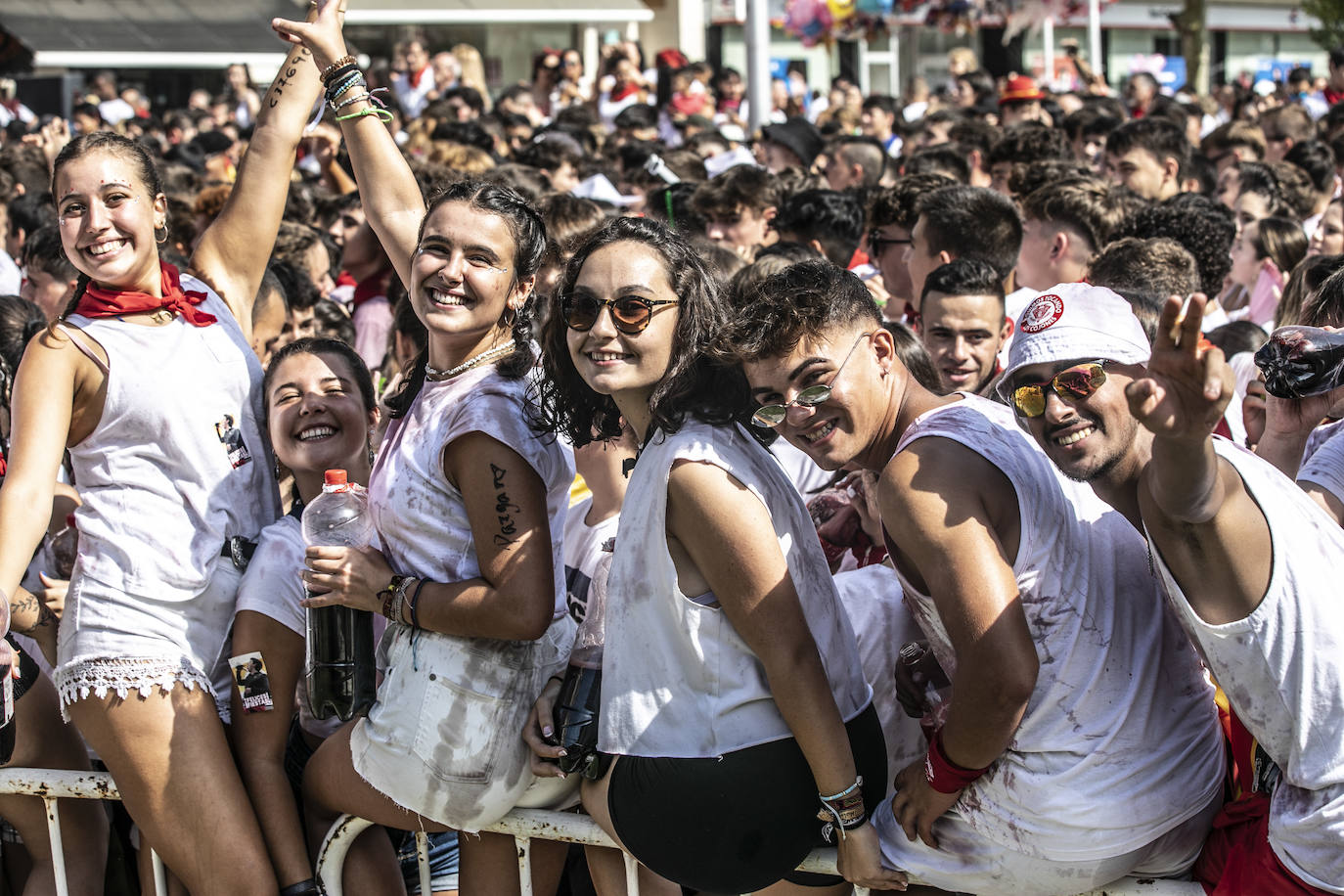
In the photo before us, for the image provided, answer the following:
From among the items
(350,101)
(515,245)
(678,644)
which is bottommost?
(678,644)

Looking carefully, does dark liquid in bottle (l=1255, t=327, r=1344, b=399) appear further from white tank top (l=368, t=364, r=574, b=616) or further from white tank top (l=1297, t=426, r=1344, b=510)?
white tank top (l=368, t=364, r=574, b=616)

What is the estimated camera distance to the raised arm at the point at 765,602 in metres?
2.42

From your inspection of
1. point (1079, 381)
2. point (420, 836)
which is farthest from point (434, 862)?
point (1079, 381)

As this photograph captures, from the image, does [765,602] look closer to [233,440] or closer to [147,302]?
[233,440]

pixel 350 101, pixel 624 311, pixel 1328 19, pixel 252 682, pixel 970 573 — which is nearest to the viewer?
pixel 970 573

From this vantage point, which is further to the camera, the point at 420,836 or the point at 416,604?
the point at 420,836

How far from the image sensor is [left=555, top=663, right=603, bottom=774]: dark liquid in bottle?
106 inches

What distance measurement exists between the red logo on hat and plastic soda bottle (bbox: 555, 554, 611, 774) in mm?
1001

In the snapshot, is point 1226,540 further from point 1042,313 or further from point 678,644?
point 678,644

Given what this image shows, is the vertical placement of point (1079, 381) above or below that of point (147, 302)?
below

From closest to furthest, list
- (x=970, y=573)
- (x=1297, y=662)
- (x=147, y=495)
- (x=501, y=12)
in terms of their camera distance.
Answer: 1. (x=1297, y=662)
2. (x=970, y=573)
3. (x=147, y=495)
4. (x=501, y=12)

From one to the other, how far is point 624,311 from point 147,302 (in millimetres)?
1488

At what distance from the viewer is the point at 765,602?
2.42 metres

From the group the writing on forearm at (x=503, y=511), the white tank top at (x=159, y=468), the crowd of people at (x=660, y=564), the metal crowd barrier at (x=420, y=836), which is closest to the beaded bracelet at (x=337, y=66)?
the crowd of people at (x=660, y=564)
